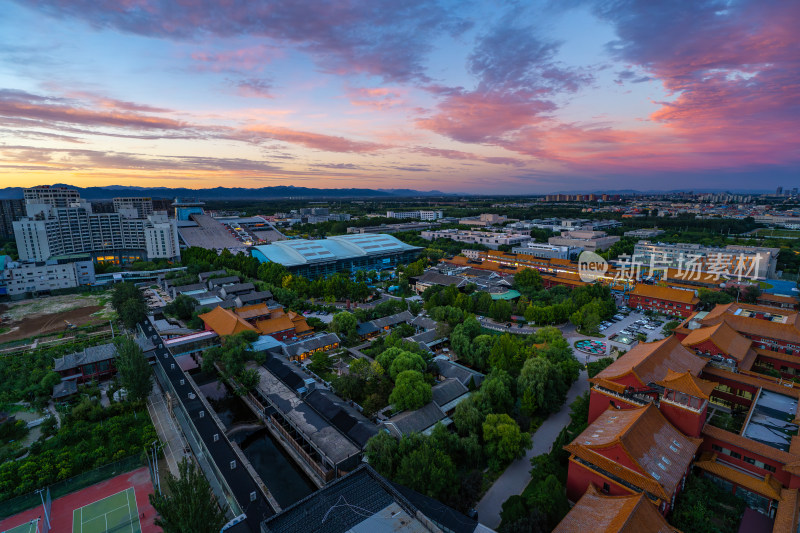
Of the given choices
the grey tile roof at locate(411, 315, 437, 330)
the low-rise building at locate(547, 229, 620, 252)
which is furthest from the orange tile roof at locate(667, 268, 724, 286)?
the grey tile roof at locate(411, 315, 437, 330)

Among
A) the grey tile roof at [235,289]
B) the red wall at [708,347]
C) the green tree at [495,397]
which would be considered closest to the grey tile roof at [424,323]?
the green tree at [495,397]

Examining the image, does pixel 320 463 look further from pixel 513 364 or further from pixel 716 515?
Result: pixel 716 515

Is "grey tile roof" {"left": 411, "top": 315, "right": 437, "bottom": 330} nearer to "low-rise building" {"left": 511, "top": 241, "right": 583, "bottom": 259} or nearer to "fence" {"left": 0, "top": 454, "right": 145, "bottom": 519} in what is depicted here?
"fence" {"left": 0, "top": 454, "right": 145, "bottom": 519}

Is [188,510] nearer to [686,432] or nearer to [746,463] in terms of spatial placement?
[686,432]

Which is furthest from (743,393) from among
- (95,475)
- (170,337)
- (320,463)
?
(170,337)

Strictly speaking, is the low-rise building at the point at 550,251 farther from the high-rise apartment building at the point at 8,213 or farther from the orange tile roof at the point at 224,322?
the high-rise apartment building at the point at 8,213

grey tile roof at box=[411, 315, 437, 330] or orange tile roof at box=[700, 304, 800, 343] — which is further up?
orange tile roof at box=[700, 304, 800, 343]

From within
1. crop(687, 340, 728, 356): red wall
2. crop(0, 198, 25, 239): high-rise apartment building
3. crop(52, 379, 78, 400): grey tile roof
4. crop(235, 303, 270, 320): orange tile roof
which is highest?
crop(0, 198, 25, 239): high-rise apartment building

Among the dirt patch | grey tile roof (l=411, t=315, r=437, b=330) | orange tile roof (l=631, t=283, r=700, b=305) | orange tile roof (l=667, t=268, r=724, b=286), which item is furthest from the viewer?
orange tile roof (l=667, t=268, r=724, b=286)
